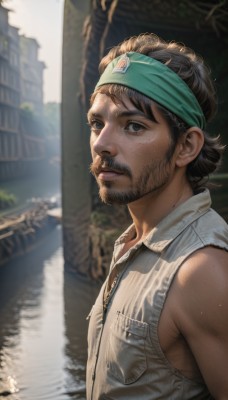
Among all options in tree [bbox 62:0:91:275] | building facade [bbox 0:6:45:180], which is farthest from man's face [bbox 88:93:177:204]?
building facade [bbox 0:6:45:180]

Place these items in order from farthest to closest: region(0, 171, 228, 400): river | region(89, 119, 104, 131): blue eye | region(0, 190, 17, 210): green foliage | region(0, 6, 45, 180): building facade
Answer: region(0, 6, 45, 180): building facade, region(0, 190, 17, 210): green foliage, region(0, 171, 228, 400): river, region(89, 119, 104, 131): blue eye

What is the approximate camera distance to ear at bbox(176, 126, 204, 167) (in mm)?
1896

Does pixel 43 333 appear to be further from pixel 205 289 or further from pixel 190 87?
pixel 205 289

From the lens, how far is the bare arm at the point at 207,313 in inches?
61.0

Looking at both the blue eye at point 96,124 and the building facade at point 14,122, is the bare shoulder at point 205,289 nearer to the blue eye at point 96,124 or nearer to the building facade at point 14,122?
the blue eye at point 96,124

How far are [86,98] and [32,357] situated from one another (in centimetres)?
504

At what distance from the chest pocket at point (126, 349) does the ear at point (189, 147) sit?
537 mm

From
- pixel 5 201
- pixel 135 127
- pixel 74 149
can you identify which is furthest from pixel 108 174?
pixel 5 201

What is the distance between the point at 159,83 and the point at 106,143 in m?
0.25

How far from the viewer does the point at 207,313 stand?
1555mm

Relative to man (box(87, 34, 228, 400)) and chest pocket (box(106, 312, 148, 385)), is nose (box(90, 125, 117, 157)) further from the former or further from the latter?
chest pocket (box(106, 312, 148, 385))

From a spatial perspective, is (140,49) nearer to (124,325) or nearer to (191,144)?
(191,144)

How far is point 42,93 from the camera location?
4828cm

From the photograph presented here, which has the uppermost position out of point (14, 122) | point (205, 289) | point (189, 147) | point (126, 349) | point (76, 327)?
point (14, 122)
